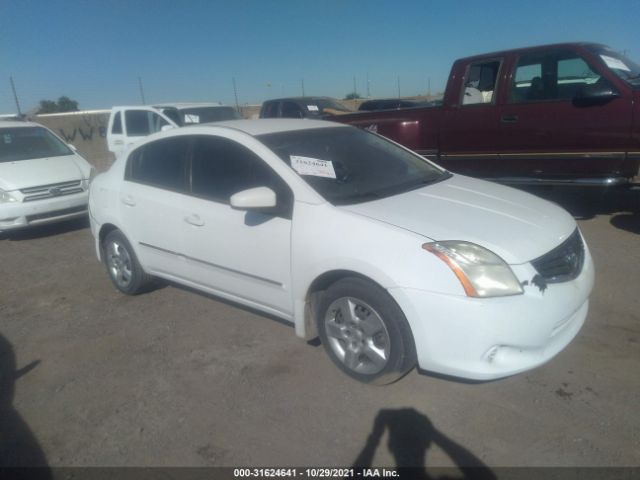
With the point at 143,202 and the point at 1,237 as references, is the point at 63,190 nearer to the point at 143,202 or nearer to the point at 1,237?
the point at 1,237

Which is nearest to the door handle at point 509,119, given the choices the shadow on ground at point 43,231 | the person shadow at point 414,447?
the person shadow at point 414,447

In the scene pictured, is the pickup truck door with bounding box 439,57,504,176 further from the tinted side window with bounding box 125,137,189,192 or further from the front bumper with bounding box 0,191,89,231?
the front bumper with bounding box 0,191,89,231

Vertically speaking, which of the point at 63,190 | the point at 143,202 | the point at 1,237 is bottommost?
the point at 1,237

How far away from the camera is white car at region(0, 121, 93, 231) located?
6.98 m

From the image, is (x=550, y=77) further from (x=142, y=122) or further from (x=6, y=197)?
(x=142, y=122)

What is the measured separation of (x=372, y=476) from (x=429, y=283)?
100 cm

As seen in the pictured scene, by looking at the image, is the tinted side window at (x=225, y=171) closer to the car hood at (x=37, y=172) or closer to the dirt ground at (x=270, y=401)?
the dirt ground at (x=270, y=401)

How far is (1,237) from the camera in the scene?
7.72 m

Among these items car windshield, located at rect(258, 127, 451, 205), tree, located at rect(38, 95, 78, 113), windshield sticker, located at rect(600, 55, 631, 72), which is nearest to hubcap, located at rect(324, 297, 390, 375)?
car windshield, located at rect(258, 127, 451, 205)

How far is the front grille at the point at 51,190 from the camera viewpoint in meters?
7.07

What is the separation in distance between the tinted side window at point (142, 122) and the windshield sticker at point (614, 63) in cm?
884

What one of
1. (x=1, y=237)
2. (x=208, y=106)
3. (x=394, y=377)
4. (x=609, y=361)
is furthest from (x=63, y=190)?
(x=609, y=361)

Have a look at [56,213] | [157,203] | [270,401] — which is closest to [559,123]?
[157,203]

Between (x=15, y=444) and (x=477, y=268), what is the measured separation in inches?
108
